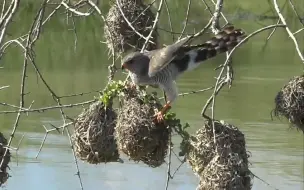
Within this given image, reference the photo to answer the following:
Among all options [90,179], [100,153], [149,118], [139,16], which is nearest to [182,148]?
[149,118]

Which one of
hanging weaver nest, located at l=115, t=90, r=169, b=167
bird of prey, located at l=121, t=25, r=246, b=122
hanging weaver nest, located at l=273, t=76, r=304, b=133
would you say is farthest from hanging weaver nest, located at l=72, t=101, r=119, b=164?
hanging weaver nest, located at l=273, t=76, r=304, b=133

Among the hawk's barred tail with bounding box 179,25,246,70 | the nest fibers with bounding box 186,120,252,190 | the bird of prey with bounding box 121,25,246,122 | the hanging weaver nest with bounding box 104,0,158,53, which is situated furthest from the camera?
the hanging weaver nest with bounding box 104,0,158,53

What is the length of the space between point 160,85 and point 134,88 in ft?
0.49

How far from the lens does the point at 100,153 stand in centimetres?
448

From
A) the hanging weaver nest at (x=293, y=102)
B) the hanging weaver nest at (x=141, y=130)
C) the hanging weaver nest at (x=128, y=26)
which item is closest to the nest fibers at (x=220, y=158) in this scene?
the hanging weaver nest at (x=141, y=130)

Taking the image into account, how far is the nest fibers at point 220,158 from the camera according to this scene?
4.04m

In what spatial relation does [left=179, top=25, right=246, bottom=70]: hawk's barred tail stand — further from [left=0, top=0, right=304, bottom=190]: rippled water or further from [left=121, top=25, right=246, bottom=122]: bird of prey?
[left=0, top=0, right=304, bottom=190]: rippled water

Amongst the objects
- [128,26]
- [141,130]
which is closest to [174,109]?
[128,26]

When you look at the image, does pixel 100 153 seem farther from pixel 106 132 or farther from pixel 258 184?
pixel 258 184

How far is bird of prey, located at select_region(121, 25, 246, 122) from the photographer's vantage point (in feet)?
12.9

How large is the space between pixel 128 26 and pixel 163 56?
87 centimetres

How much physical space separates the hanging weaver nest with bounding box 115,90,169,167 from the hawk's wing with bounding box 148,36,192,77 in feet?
0.54

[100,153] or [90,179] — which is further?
[90,179]

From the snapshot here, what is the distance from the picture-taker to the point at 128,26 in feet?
16.3
